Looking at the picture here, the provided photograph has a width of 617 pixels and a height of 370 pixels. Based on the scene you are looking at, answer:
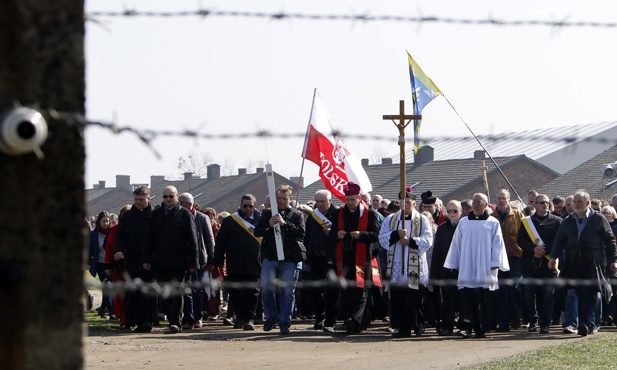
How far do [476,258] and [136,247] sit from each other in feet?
15.2

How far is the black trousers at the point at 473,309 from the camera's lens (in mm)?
14570

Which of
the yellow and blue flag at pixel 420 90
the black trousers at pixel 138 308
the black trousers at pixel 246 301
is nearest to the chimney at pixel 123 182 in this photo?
the yellow and blue flag at pixel 420 90

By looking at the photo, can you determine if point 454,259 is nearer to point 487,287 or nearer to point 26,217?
point 487,287

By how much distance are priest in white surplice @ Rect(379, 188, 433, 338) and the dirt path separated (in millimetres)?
302

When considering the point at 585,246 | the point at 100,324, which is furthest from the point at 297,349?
the point at 100,324

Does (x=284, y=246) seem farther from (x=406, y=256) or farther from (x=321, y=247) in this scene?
(x=406, y=256)

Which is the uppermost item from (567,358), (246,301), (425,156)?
(425,156)

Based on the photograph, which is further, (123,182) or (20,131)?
(123,182)

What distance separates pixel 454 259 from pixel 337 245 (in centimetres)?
155

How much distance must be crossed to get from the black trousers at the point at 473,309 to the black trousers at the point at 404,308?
2.02 feet

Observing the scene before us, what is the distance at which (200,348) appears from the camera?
13297mm

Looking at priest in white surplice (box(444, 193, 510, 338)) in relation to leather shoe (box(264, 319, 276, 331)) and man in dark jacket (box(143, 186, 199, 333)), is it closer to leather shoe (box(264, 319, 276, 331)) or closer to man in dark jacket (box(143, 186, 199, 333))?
leather shoe (box(264, 319, 276, 331))

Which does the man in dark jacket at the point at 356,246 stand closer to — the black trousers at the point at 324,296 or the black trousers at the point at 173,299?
the black trousers at the point at 324,296

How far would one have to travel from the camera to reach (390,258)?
48.4 ft
